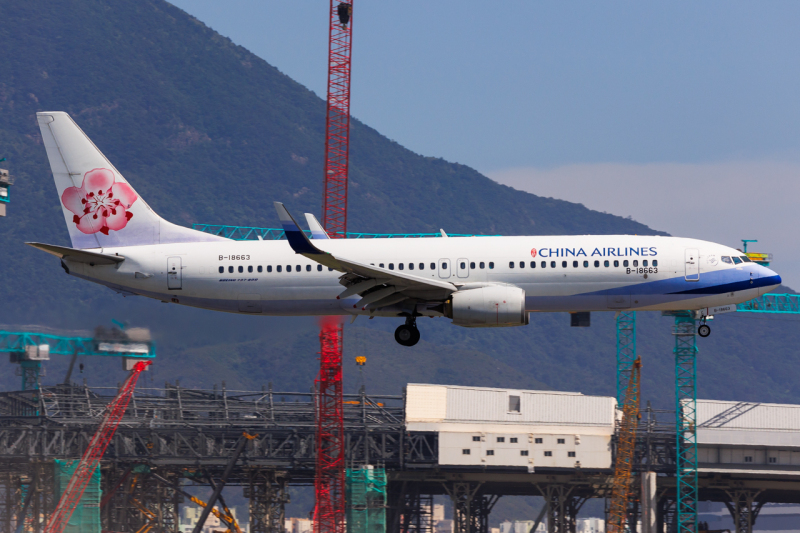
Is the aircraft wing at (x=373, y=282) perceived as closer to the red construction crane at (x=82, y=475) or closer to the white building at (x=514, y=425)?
the white building at (x=514, y=425)

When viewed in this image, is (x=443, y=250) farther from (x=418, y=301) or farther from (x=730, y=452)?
(x=730, y=452)

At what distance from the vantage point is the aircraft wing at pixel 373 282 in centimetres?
4869

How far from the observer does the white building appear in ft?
390

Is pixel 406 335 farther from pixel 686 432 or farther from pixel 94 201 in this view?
pixel 686 432

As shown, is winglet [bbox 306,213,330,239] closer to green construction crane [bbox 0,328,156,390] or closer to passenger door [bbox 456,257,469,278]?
passenger door [bbox 456,257,469,278]

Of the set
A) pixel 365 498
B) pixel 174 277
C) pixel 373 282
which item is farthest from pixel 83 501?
pixel 373 282

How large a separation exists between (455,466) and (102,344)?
57.1 meters

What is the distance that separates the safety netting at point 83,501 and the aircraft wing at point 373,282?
78034 mm

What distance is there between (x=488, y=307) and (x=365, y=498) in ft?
243

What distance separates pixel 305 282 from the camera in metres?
54.8

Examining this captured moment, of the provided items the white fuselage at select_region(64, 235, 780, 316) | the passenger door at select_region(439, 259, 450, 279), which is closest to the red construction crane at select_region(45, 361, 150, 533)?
the white fuselage at select_region(64, 235, 780, 316)

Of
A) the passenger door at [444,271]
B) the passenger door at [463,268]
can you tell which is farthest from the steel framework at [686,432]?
the passenger door at [444,271]

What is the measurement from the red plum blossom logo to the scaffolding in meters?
68.5

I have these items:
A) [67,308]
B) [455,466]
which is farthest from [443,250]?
[455,466]
